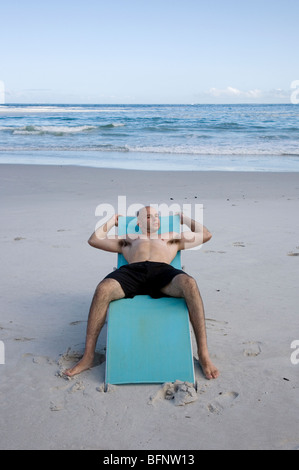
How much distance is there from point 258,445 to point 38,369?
167 cm

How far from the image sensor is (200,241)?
4.46m

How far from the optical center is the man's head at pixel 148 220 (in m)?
4.60

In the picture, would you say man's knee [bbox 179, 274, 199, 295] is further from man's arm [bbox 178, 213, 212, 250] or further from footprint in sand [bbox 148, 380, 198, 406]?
man's arm [bbox 178, 213, 212, 250]

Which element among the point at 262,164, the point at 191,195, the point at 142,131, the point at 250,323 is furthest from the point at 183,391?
the point at 142,131

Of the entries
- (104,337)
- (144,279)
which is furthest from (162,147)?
(144,279)

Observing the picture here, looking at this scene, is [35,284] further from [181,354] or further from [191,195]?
[191,195]

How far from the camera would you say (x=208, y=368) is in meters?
3.58

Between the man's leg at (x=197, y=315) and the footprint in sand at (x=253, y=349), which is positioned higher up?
the man's leg at (x=197, y=315)

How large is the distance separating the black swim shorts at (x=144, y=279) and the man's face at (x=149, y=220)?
0.68 m

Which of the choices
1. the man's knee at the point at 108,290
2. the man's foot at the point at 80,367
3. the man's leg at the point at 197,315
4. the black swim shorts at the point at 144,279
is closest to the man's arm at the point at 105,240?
the black swim shorts at the point at 144,279

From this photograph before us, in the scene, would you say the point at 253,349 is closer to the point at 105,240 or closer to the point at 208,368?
the point at 208,368

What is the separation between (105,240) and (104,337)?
845 mm

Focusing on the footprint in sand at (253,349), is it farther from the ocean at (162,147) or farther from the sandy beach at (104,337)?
the ocean at (162,147)

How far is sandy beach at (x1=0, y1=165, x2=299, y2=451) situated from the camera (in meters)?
2.92
